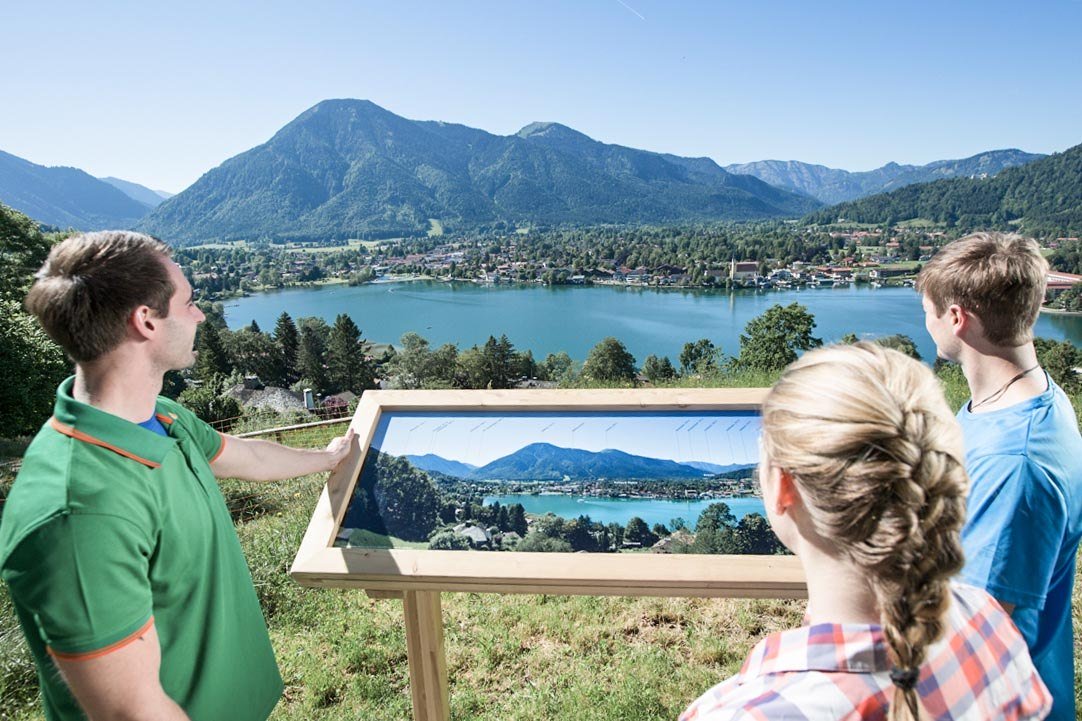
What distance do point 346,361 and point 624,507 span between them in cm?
3965

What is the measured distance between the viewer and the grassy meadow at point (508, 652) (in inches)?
107

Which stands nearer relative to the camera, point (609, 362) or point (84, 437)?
point (84, 437)

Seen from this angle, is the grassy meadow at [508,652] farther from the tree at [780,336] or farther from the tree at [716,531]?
the tree at [780,336]

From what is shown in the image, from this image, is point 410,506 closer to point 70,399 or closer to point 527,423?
point 527,423

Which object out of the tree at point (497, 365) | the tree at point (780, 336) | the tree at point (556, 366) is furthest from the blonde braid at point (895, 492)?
the tree at point (556, 366)

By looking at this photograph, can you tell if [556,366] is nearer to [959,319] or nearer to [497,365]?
[497,365]

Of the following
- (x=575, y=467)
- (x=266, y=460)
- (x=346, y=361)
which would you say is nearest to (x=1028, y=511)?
(x=575, y=467)

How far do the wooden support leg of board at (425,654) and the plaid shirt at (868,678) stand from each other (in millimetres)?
1379

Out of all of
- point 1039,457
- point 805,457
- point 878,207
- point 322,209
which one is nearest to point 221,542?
point 805,457

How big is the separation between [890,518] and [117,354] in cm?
141

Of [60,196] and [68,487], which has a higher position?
[60,196]

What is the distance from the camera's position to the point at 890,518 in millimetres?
742

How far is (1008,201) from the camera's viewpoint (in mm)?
89250

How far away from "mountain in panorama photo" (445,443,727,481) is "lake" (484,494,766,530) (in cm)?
9
